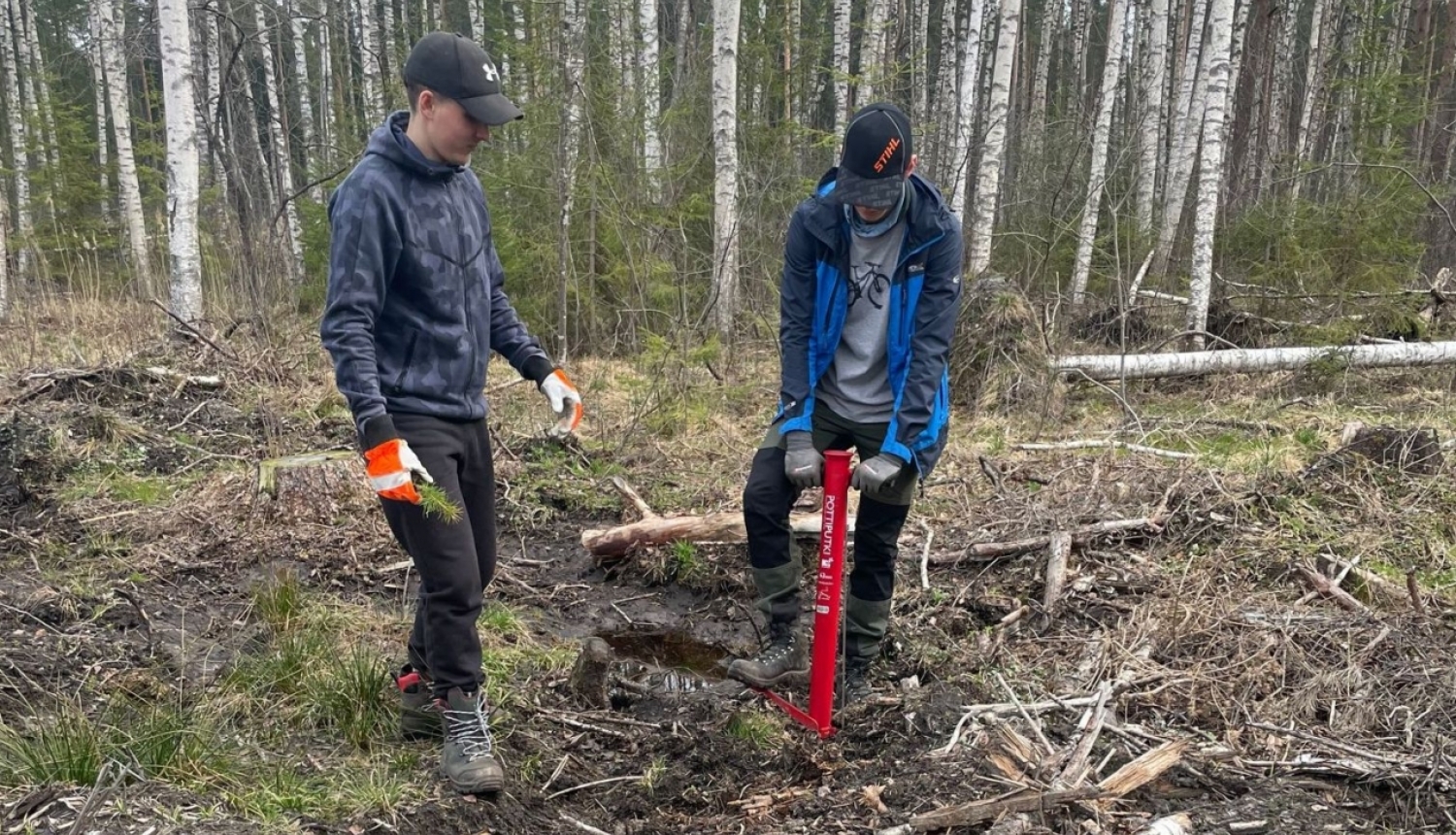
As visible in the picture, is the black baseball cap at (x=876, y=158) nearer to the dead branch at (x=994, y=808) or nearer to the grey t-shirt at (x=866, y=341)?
the grey t-shirt at (x=866, y=341)

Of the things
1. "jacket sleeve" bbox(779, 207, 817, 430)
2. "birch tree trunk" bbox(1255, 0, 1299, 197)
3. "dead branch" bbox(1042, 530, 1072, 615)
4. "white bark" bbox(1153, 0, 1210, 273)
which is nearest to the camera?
"jacket sleeve" bbox(779, 207, 817, 430)

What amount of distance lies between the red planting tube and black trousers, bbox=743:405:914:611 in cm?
24

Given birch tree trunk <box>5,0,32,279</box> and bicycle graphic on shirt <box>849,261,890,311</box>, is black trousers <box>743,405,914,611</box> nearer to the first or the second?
bicycle graphic on shirt <box>849,261,890,311</box>

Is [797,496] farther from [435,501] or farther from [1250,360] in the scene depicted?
[1250,360]

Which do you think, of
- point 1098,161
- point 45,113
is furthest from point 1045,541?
point 45,113

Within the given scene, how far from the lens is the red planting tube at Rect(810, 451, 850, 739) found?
327cm

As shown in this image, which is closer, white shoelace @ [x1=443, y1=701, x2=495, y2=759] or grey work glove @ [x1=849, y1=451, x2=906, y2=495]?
white shoelace @ [x1=443, y1=701, x2=495, y2=759]

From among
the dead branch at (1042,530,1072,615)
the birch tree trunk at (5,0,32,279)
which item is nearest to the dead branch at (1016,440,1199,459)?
the dead branch at (1042,530,1072,615)

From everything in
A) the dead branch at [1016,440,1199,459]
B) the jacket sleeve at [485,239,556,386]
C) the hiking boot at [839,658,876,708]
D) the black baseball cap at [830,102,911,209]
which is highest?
the black baseball cap at [830,102,911,209]

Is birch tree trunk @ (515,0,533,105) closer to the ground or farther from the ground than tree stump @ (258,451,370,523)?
farther from the ground

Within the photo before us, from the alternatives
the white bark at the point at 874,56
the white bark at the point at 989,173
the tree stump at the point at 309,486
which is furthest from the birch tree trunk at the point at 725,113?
the tree stump at the point at 309,486

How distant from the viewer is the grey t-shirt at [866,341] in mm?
3367

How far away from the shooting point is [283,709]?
3236mm

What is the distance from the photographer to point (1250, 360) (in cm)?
851
